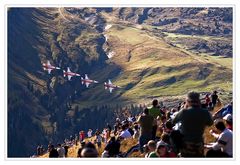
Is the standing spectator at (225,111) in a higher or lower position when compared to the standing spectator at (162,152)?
higher

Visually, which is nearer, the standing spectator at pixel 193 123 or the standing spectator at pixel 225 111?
the standing spectator at pixel 193 123

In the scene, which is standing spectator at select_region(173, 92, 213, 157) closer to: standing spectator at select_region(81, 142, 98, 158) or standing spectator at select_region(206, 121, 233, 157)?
standing spectator at select_region(206, 121, 233, 157)

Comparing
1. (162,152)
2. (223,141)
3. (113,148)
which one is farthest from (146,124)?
(162,152)

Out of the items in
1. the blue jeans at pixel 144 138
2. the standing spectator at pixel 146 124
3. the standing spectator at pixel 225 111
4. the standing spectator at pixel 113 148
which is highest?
the standing spectator at pixel 225 111

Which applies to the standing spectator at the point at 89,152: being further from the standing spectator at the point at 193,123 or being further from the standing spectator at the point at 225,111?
the standing spectator at the point at 225,111

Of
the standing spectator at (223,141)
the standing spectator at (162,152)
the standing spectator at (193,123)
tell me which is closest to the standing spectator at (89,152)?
the standing spectator at (162,152)

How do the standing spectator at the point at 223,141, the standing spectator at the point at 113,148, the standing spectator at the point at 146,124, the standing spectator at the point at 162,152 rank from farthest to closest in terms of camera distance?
the standing spectator at the point at 113,148 → the standing spectator at the point at 146,124 → the standing spectator at the point at 223,141 → the standing spectator at the point at 162,152

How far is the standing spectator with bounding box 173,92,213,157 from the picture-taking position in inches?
603

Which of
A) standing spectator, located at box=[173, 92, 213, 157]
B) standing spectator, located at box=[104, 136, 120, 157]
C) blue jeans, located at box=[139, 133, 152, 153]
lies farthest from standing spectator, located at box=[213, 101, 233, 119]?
standing spectator, located at box=[173, 92, 213, 157]

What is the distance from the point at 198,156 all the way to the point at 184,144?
21.7 inches

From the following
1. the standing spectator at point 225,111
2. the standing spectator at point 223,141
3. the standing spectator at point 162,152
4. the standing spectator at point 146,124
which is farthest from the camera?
the standing spectator at point 225,111

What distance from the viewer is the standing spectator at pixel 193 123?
1530cm

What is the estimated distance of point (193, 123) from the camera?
15.4 metres
